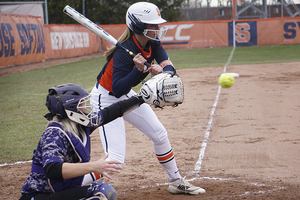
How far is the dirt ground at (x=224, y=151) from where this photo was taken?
4203 mm

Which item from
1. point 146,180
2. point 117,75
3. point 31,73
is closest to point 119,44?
point 117,75

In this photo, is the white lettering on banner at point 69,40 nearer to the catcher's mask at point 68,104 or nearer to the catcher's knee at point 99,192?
the catcher's mask at point 68,104

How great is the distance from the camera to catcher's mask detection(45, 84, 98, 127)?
267 cm

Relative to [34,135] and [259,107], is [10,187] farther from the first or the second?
[259,107]

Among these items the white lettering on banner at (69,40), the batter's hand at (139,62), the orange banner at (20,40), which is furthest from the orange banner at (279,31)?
the batter's hand at (139,62)

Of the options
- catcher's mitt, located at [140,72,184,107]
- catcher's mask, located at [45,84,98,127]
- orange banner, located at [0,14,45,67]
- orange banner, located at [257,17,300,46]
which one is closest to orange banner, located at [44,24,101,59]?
orange banner, located at [0,14,45,67]

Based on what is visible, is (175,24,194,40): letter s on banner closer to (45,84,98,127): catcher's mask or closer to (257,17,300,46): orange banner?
(257,17,300,46): orange banner

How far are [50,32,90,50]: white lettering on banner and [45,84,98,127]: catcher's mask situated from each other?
21.7 metres

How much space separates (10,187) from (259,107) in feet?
19.9

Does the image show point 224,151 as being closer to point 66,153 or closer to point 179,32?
point 66,153

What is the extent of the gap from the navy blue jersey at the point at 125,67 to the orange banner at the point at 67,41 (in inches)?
794

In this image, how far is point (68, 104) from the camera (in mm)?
2664

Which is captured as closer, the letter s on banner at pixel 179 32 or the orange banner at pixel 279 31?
the orange banner at pixel 279 31

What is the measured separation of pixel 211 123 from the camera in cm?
727
